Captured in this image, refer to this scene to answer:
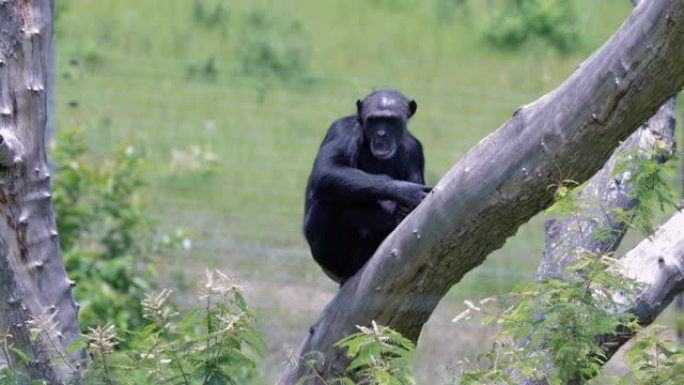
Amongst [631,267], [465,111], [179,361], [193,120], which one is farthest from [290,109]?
[179,361]

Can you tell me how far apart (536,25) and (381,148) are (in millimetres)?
5378

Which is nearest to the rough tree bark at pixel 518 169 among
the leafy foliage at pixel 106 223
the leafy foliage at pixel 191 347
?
the leafy foliage at pixel 191 347

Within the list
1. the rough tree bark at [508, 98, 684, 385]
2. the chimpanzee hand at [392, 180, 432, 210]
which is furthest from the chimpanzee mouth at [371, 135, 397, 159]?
the rough tree bark at [508, 98, 684, 385]

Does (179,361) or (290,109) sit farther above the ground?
(290,109)

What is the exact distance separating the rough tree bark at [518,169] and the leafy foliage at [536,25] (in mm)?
6476

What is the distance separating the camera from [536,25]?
959cm

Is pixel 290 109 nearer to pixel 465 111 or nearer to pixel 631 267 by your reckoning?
pixel 465 111

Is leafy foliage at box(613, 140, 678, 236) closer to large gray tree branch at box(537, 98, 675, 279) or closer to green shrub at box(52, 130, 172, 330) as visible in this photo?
large gray tree branch at box(537, 98, 675, 279)

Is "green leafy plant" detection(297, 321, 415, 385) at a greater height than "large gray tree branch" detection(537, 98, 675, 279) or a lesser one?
lesser

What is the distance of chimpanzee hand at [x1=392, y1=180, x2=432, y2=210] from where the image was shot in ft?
12.9

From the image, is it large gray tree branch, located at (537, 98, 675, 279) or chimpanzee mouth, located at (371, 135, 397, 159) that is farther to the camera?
chimpanzee mouth, located at (371, 135, 397, 159)

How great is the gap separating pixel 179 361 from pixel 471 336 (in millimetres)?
4618

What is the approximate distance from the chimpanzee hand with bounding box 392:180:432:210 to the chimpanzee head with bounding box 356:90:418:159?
0.54 meters

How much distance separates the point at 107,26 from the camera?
371 inches
